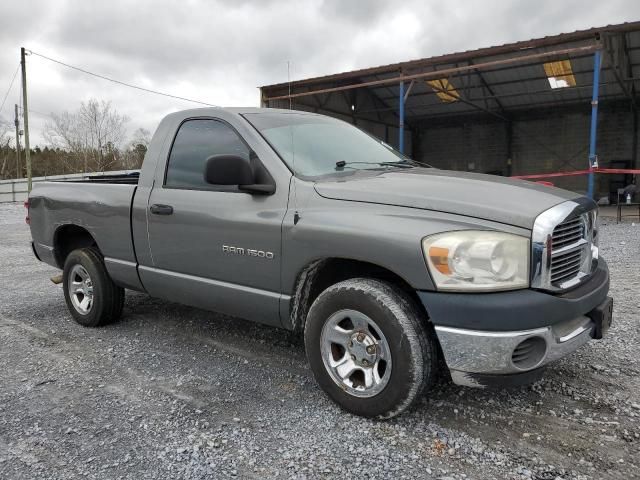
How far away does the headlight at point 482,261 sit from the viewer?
2.42 m

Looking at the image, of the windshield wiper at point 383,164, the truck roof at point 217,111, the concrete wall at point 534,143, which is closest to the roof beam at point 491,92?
the concrete wall at point 534,143

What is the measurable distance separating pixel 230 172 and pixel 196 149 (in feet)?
2.91

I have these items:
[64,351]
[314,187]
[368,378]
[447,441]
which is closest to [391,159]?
[314,187]

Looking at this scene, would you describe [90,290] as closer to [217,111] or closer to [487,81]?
[217,111]

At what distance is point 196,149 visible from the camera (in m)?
3.79

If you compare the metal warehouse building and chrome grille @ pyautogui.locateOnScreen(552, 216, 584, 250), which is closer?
chrome grille @ pyautogui.locateOnScreen(552, 216, 584, 250)

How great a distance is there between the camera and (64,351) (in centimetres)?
405

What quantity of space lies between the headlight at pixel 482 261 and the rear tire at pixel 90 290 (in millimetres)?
3200

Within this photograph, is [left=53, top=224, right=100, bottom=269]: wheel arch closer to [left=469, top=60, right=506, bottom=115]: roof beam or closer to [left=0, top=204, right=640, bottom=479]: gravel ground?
[left=0, top=204, right=640, bottom=479]: gravel ground

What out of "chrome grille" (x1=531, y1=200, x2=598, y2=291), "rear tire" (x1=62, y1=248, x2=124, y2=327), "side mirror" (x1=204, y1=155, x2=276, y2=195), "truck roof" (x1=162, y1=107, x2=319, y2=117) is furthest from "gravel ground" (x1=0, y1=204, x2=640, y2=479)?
"truck roof" (x1=162, y1=107, x2=319, y2=117)

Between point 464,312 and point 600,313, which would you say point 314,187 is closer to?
point 464,312

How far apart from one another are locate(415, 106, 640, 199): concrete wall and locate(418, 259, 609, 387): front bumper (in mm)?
25410

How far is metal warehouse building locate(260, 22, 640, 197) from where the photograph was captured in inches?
754

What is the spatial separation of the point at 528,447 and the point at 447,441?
1.30 feet
